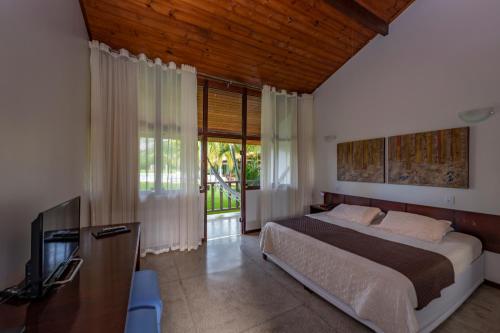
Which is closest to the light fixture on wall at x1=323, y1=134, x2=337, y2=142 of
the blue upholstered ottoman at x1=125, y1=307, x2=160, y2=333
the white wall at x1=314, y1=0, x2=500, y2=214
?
the white wall at x1=314, y1=0, x2=500, y2=214

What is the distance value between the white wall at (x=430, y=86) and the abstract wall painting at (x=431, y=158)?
92 millimetres

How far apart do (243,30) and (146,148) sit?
87.7 inches

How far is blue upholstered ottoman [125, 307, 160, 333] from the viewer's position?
3.76ft

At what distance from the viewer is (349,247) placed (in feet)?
6.97

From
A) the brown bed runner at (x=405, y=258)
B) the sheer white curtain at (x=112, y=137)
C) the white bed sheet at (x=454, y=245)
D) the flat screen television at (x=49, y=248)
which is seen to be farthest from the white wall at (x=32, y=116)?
the white bed sheet at (x=454, y=245)

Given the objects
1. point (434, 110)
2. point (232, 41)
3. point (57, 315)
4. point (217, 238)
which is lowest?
point (217, 238)

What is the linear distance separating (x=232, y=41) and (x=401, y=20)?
2.60 meters

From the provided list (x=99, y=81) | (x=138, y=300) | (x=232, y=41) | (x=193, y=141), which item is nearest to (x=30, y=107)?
(x=138, y=300)

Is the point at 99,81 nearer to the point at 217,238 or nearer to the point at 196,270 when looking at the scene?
the point at 196,270

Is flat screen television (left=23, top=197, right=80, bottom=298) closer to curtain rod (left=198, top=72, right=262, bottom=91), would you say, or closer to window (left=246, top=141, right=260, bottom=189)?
curtain rod (left=198, top=72, right=262, bottom=91)

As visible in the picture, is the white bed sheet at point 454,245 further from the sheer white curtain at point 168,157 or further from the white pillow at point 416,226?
the sheer white curtain at point 168,157

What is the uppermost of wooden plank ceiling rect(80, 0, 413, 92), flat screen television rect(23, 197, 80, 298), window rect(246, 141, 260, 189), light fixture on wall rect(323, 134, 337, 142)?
wooden plank ceiling rect(80, 0, 413, 92)

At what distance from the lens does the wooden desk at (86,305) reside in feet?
2.84

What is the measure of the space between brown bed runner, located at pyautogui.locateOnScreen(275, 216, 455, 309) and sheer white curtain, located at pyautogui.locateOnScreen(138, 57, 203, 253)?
6.15 feet
